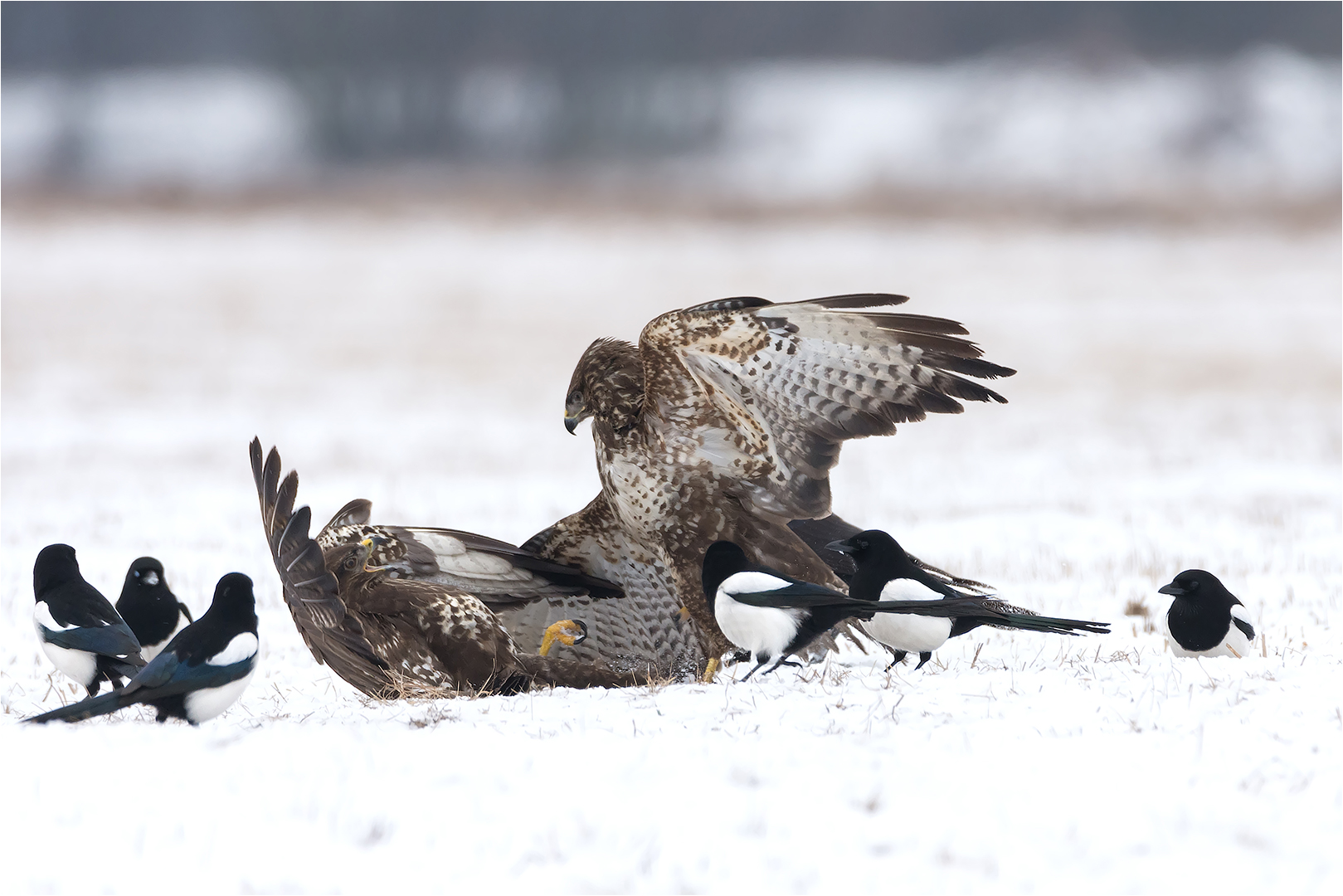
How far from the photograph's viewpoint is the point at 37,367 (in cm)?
2114

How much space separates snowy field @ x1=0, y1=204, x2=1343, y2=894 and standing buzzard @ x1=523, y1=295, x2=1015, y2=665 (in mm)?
761

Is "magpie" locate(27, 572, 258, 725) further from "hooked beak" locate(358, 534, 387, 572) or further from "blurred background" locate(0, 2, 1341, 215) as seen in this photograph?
"blurred background" locate(0, 2, 1341, 215)

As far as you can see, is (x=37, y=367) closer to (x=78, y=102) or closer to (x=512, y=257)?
(x=512, y=257)

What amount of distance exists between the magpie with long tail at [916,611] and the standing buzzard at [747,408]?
282 mm

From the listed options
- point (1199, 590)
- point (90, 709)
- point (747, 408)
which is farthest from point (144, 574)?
point (1199, 590)

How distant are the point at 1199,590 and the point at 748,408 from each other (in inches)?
83.9

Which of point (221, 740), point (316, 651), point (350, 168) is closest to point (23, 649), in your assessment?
point (316, 651)

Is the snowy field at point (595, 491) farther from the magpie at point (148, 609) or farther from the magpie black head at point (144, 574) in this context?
the magpie black head at point (144, 574)

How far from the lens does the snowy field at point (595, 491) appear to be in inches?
146

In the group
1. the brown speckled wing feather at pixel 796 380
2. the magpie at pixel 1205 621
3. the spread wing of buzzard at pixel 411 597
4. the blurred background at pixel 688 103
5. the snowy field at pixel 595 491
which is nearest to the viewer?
the snowy field at pixel 595 491

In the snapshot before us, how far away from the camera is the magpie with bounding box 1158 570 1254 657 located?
577 centimetres

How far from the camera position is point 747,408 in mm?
5871

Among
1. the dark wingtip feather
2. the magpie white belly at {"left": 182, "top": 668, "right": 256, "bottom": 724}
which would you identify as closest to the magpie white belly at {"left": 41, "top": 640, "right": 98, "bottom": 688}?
the magpie white belly at {"left": 182, "top": 668, "right": 256, "bottom": 724}

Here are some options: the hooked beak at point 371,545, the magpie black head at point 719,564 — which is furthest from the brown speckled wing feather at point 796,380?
the hooked beak at point 371,545
